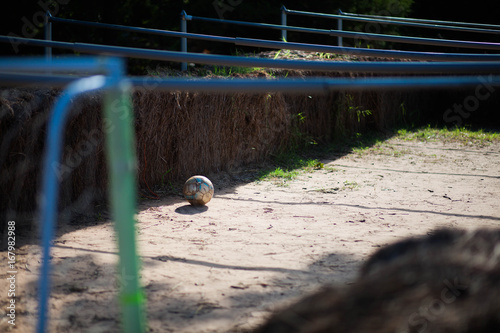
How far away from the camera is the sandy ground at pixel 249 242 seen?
292 centimetres

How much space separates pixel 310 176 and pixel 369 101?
151 inches

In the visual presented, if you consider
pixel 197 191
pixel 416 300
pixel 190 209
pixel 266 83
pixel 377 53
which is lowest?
pixel 190 209

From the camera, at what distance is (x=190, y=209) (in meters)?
5.36

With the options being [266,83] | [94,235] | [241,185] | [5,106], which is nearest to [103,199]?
[94,235]

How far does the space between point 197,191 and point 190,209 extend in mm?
218

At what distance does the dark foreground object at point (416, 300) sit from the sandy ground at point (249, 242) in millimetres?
1182

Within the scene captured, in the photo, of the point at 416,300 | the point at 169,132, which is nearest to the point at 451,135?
the point at 169,132

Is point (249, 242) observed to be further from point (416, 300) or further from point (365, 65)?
point (416, 300)

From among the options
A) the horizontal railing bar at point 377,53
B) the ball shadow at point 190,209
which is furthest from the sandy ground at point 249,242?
the horizontal railing bar at point 377,53

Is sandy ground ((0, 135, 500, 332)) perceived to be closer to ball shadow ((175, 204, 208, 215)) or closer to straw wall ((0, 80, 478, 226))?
ball shadow ((175, 204, 208, 215))

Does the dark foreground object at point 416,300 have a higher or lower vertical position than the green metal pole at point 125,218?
lower

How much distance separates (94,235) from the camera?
4426 millimetres

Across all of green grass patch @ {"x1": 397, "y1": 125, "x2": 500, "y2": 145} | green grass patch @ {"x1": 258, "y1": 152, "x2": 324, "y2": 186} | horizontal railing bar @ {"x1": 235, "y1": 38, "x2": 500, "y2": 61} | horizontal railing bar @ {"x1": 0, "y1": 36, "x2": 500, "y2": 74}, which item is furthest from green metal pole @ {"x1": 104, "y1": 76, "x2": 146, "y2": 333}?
green grass patch @ {"x1": 397, "y1": 125, "x2": 500, "y2": 145}

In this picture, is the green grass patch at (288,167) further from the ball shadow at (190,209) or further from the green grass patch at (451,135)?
the green grass patch at (451,135)
